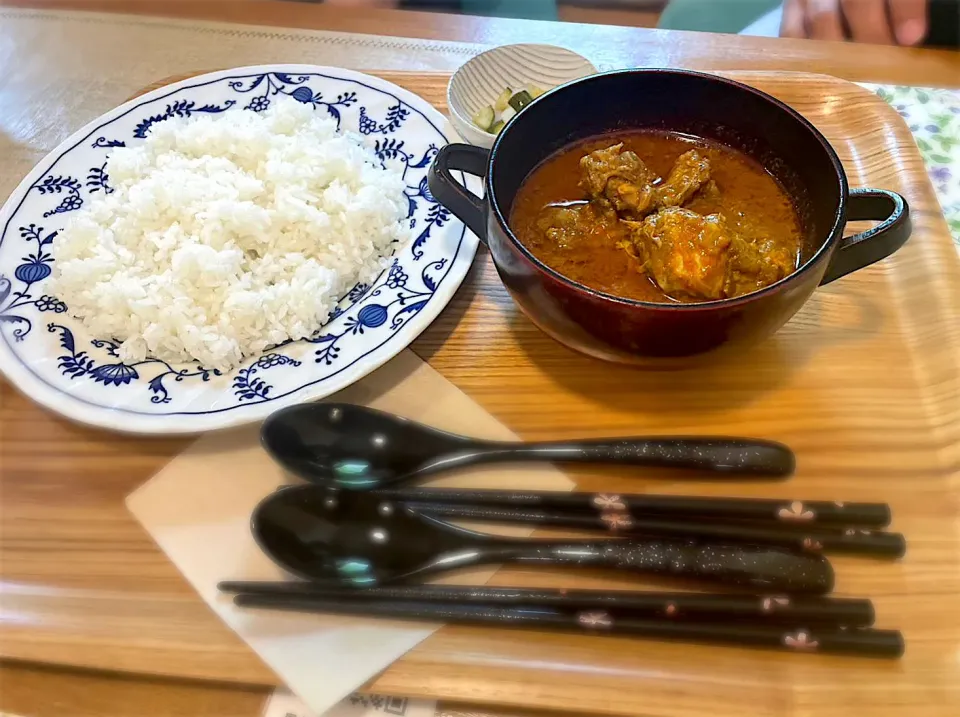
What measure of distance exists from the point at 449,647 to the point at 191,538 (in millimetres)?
403

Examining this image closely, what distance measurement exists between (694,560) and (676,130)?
75 cm

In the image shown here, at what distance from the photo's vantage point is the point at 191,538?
1.00 meters

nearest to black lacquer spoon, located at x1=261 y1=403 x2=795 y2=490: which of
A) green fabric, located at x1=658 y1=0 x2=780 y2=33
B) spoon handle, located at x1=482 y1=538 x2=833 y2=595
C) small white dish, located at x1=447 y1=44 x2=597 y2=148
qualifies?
spoon handle, located at x1=482 y1=538 x2=833 y2=595

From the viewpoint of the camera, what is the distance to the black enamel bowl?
93 centimetres

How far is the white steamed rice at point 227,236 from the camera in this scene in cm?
118

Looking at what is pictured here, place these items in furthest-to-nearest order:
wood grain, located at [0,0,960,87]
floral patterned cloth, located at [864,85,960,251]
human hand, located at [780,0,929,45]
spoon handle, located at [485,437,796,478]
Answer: human hand, located at [780,0,929,45] < wood grain, located at [0,0,960,87] < floral patterned cloth, located at [864,85,960,251] < spoon handle, located at [485,437,796,478]

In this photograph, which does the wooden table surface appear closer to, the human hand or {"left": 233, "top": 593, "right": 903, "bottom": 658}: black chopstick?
{"left": 233, "top": 593, "right": 903, "bottom": 658}: black chopstick

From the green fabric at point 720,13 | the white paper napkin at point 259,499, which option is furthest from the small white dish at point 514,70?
the green fabric at point 720,13

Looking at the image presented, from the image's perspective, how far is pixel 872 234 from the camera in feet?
3.15

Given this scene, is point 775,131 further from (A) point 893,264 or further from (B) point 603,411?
(B) point 603,411

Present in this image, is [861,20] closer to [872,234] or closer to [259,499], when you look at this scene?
[872,234]

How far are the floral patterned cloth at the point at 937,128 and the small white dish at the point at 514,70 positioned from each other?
0.78 m

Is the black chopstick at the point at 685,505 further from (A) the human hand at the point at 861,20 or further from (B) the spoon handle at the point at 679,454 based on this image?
(A) the human hand at the point at 861,20

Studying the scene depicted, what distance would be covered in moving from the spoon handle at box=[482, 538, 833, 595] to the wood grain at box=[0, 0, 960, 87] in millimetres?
1387
